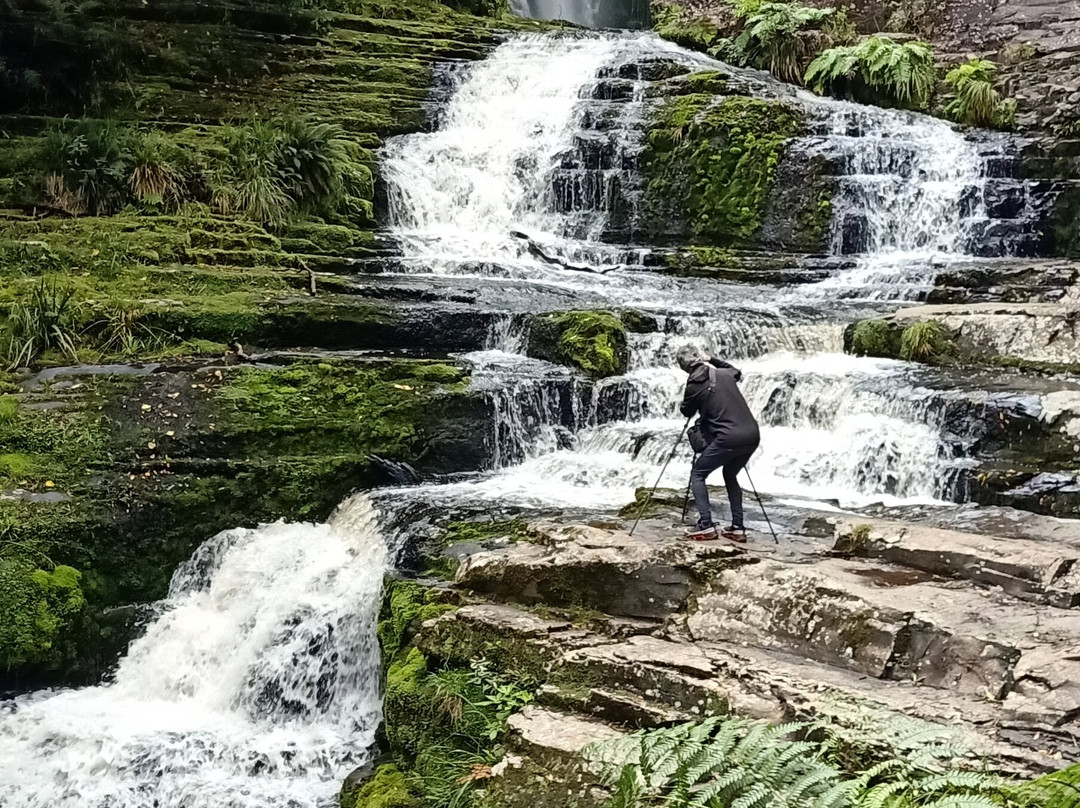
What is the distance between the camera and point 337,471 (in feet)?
29.3

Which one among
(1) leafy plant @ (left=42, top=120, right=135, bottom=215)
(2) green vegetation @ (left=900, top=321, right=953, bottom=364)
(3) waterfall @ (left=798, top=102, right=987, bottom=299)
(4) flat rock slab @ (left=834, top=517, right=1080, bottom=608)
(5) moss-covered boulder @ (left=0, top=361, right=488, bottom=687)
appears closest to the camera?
(4) flat rock slab @ (left=834, top=517, right=1080, bottom=608)

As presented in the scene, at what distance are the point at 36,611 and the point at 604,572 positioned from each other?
4579 mm

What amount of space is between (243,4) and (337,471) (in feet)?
44.1

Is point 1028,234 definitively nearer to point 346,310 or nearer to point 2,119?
point 346,310

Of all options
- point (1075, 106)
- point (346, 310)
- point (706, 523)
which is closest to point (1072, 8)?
point (1075, 106)

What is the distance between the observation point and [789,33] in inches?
758

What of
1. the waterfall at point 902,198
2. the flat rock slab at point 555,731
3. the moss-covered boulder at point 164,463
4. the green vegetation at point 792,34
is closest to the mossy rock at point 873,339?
the waterfall at point 902,198

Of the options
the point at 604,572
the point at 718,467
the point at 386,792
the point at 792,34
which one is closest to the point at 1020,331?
the point at 718,467

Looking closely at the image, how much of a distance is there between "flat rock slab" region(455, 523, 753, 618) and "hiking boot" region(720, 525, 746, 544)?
1.28 ft

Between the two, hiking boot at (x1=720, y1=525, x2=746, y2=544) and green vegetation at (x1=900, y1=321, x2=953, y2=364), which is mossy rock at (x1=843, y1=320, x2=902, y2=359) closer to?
green vegetation at (x1=900, y1=321, x2=953, y2=364)

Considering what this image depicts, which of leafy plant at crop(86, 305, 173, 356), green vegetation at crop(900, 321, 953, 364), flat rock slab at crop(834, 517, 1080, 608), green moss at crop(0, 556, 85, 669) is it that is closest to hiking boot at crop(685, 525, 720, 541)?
flat rock slab at crop(834, 517, 1080, 608)

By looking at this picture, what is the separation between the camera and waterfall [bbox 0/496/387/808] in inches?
245

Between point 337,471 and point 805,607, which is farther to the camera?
point 337,471

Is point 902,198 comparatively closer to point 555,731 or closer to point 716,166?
point 716,166
